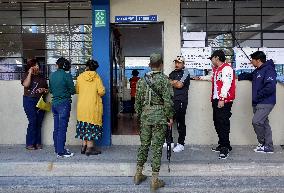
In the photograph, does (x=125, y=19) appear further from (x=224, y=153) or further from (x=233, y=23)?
(x=224, y=153)

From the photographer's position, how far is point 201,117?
8.24m

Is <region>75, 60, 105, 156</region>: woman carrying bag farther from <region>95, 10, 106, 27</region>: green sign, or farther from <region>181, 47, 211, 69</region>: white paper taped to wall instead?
<region>181, 47, 211, 69</region>: white paper taped to wall

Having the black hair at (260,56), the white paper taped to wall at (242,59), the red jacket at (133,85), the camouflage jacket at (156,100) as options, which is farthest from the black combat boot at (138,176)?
the red jacket at (133,85)

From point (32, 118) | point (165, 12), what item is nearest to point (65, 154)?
point (32, 118)

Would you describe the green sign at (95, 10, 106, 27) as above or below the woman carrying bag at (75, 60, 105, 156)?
above

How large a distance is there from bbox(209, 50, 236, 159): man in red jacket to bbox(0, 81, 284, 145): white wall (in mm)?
920

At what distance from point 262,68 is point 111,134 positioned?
123 inches

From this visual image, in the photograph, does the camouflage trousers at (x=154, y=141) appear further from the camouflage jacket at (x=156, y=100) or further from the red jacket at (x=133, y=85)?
the red jacket at (x=133, y=85)

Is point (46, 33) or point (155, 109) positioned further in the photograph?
point (46, 33)

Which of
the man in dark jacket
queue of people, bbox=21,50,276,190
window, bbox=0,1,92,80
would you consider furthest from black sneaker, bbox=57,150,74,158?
the man in dark jacket

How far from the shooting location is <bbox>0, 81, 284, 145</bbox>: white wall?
26.9 feet

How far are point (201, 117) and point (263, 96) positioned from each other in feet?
4.54

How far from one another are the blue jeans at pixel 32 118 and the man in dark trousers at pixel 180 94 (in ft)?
8.48

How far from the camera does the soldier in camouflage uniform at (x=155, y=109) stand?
18.9 feet
